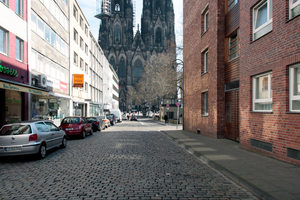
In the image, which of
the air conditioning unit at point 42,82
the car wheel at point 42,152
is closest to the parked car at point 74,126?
the air conditioning unit at point 42,82

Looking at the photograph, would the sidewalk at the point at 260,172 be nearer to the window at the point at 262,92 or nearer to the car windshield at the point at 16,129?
the window at the point at 262,92

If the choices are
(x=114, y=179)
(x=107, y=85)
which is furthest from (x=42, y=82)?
(x=107, y=85)

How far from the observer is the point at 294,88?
7.28 m

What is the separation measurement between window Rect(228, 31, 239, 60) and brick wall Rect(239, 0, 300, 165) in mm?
2789

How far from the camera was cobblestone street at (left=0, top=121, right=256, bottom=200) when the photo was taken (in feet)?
15.8

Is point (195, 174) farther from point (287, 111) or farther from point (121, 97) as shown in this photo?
point (121, 97)

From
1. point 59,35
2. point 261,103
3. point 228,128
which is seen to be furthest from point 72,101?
point 261,103

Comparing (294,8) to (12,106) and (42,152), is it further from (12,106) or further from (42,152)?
(12,106)

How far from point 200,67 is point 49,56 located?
12.7m

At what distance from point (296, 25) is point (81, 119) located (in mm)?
13106

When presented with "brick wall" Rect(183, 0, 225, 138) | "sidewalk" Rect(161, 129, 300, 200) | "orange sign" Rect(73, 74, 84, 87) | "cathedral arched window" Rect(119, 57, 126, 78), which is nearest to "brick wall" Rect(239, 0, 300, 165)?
"sidewalk" Rect(161, 129, 300, 200)

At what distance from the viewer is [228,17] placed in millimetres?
13680

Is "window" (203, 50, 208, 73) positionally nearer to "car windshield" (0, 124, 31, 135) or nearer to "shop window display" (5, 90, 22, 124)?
"car windshield" (0, 124, 31, 135)

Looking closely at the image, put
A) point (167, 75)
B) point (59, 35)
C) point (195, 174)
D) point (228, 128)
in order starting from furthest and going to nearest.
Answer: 1. point (167, 75)
2. point (59, 35)
3. point (228, 128)
4. point (195, 174)
